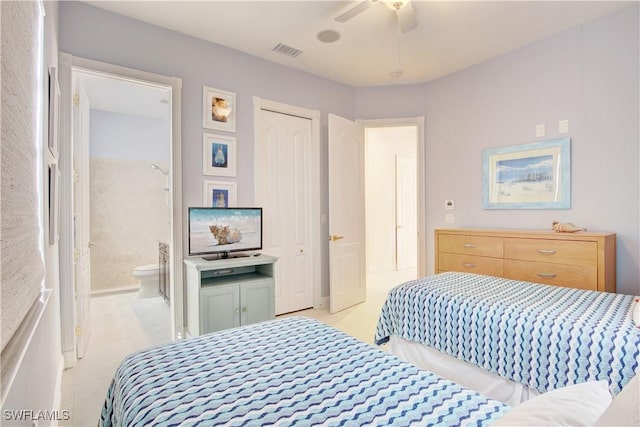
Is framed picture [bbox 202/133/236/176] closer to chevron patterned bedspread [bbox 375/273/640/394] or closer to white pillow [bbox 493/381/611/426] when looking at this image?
chevron patterned bedspread [bbox 375/273/640/394]

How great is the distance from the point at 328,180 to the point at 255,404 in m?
3.17

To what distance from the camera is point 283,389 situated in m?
1.05

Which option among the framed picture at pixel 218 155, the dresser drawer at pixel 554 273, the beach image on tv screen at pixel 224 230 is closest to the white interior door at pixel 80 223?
the beach image on tv screen at pixel 224 230

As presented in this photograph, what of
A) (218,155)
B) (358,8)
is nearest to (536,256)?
(358,8)

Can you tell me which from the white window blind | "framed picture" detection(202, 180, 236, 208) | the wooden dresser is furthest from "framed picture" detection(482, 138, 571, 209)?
the white window blind

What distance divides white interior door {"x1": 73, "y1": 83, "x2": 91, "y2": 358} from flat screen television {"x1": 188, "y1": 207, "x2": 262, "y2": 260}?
955 mm

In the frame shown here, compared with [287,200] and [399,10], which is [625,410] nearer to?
[399,10]

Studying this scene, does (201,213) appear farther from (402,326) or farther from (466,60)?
(466,60)

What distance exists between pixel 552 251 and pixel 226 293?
9.01 ft

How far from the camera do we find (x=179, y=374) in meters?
1.15

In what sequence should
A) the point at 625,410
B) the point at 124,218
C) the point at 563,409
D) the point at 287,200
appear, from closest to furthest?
the point at 625,410, the point at 563,409, the point at 287,200, the point at 124,218

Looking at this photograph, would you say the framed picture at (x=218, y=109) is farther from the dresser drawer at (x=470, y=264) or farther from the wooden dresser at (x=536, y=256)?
the dresser drawer at (x=470, y=264)

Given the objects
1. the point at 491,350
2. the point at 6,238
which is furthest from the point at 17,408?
the point at 491,350

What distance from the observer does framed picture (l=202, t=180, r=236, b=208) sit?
3109mm
